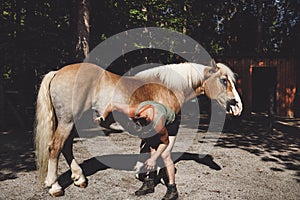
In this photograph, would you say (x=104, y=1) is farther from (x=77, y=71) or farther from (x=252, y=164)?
(x=252, y=164)

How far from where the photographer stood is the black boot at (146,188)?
13.1 ft

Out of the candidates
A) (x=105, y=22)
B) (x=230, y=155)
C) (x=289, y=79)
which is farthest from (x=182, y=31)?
(x=230, y=155)

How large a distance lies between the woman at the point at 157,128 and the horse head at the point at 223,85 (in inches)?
39.7

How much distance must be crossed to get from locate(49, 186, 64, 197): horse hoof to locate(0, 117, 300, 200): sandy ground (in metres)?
0.10

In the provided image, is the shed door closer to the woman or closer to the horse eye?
the horse eye

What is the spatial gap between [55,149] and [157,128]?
1661 millimetres

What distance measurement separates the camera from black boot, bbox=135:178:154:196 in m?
3.98

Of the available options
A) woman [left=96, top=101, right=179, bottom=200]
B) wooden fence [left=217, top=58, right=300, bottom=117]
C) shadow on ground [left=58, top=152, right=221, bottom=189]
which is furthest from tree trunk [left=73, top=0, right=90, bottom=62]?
wooden fence [left=217, top=58, right=300, bottom=117]

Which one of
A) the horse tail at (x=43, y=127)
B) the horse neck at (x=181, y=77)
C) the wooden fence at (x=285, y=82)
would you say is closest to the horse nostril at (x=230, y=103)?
the horse neck at (x=181, y=77)

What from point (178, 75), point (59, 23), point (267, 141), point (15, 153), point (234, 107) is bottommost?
point (267, 141)

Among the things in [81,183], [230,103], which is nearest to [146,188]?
[81,183]

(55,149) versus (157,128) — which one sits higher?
(157,128)

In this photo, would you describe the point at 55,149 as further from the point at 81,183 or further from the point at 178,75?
the point at 178,75

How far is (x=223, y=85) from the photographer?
4.46 metres
